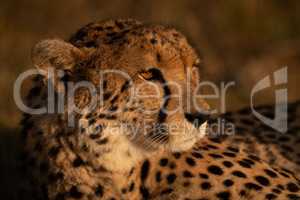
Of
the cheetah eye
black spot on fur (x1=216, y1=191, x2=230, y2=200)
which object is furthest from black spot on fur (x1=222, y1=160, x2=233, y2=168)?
the cheetah eye

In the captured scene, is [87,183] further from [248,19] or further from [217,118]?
[248,19]

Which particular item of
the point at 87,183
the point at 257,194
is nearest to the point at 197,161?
the point at 257,194

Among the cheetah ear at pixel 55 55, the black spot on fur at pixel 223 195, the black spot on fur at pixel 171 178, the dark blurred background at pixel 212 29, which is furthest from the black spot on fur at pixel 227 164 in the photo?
the dark blurred background at pixel 212 29

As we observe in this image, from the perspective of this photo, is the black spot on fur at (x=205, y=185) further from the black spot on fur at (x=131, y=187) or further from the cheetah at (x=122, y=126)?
Result: the black spot on fur at (x=131, y=187)

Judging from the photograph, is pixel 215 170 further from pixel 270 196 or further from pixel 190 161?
pixel 270 196

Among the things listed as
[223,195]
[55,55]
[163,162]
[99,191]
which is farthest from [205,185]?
[55,55]

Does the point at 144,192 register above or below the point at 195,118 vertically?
below

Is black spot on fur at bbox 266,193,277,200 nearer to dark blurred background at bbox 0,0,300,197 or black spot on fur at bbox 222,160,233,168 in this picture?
black spot on fur at bbox 222,160,233,168
